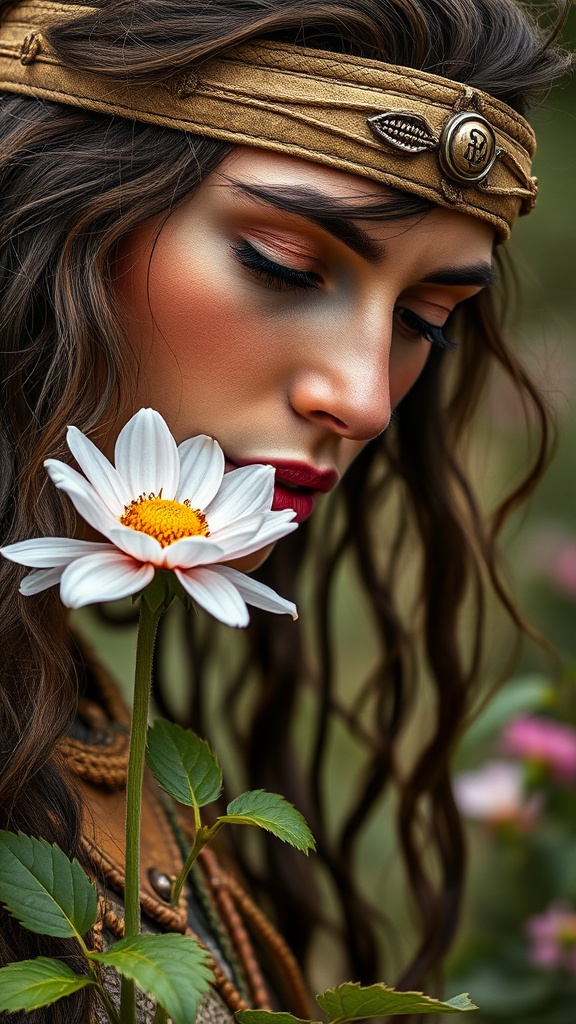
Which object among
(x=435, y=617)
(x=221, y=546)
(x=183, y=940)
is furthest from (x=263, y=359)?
(x=435, y=617)

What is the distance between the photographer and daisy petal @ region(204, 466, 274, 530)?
2.52ft

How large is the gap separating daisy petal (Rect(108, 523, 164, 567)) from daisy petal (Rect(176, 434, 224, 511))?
0.36 feet

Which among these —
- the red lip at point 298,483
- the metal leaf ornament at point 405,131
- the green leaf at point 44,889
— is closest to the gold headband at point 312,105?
the metal leaf ornament at point 405,131

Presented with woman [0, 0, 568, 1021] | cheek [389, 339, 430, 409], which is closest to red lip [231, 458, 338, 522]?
woman [0, 0, 568, 1021]

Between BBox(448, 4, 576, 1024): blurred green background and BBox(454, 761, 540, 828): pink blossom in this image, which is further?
BBox(454, 761, 540, 828): pink blossom

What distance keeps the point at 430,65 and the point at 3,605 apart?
65 cm

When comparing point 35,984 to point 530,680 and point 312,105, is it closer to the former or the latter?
point 312,105

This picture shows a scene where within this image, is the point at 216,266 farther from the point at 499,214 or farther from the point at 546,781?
the point at 546,781

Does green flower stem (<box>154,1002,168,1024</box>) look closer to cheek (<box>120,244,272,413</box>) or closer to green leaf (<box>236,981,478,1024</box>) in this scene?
green leaf (<box>236,981,478,1024</box>)

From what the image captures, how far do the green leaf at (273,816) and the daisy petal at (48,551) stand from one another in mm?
193

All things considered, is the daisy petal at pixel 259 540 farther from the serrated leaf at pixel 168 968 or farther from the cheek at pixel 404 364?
the cheek at pixel 404 364

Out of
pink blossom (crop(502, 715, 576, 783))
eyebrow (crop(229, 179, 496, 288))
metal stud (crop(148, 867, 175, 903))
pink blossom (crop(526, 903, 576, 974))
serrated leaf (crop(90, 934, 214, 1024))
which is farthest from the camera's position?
pink blossom (crop(502, 715, 576, 783))

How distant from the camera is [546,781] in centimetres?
192

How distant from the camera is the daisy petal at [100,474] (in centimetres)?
73
